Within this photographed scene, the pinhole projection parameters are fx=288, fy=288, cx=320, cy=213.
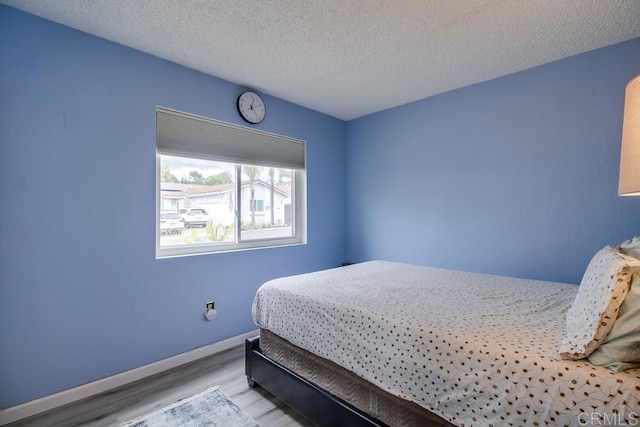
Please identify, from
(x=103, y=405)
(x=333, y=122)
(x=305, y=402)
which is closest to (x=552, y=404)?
(x=305, y=402)

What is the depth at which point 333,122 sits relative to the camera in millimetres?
3918

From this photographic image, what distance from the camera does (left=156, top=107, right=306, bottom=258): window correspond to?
2.53m

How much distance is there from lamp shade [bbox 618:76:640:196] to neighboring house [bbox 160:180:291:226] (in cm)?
276

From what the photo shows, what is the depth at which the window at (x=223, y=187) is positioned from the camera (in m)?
2.53

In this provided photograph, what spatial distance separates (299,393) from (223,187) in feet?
6.52

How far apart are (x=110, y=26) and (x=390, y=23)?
1.90 m

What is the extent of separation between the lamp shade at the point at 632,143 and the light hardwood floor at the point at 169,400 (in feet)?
6.32

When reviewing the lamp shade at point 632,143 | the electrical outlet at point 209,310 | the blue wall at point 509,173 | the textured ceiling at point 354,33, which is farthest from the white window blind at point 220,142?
the lamp shade at point 632,143

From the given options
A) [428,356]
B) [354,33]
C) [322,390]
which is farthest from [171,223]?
[428,356]

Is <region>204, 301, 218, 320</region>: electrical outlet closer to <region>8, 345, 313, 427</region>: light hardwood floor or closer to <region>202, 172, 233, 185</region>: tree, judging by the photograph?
<region>8, 345, 313, 427</region>: light hardwood floor

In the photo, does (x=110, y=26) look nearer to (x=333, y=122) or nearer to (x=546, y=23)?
(x=333, y=122)

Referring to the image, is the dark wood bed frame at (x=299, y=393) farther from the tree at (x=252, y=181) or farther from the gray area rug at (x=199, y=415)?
the tree at (x=252, y=181)

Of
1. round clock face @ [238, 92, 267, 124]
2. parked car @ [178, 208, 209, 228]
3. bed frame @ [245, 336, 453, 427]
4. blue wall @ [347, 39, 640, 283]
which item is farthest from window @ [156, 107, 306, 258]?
bed frame @ [245, 336, 453, 427]

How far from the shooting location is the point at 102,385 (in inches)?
81.6
